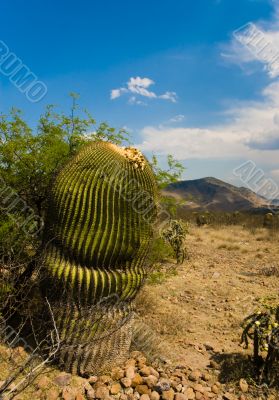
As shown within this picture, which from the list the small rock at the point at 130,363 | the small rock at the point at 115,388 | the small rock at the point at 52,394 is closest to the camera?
the small rock at the point at 52,394

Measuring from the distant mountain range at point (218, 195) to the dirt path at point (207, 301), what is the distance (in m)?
83.8

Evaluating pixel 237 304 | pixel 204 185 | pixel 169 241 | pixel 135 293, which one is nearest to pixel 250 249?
pixel 169 241

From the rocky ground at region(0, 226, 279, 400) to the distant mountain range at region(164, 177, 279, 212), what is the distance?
86612mm

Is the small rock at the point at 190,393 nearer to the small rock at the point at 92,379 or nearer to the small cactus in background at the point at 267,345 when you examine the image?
the small cactus in background at the point at 267,345

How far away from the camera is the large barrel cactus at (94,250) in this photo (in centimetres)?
462

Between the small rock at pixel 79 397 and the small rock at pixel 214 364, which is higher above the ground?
the small rock at pixel 214 364

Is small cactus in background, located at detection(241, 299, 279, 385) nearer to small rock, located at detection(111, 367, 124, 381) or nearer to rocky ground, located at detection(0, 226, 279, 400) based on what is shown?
rocky ground, located at detection(0, 226, 279, 400)

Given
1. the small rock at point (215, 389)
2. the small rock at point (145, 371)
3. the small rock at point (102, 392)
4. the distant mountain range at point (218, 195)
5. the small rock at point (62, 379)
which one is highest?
the distant mountain range at point (218, 195)

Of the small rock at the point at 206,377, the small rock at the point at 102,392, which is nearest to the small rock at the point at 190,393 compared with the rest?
the small rock at the point at 206,377

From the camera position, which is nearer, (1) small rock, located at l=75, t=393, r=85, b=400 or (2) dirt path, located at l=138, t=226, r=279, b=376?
(1) small rock, located at l=75, t=393, r=85, b=400

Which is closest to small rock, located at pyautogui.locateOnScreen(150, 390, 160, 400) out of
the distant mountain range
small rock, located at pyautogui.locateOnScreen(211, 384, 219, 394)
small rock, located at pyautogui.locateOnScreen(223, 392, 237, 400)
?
small rock, located at pyautogui.locateOnScreen(211, 384, 219, 394)

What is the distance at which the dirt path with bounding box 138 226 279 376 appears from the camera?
581 cm

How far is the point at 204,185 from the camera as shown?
12712 cm

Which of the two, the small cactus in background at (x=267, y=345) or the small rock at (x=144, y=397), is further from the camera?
the small cactus in background at (x=267, y=345)
